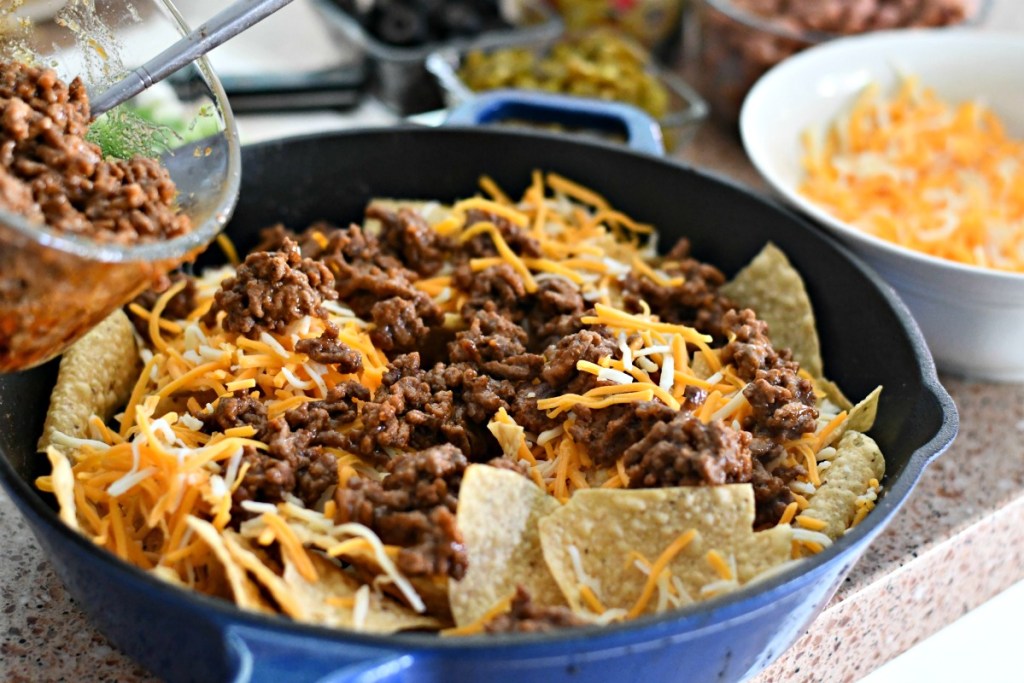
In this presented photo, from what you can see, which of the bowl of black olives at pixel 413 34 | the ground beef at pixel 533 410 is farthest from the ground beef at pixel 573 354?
the bowl of black olives at pixel 413 34

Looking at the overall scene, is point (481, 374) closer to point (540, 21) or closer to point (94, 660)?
point (94, 660)

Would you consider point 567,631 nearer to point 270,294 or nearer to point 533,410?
point 533,410

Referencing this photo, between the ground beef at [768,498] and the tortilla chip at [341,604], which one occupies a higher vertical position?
the tortilla chip at [341,604]

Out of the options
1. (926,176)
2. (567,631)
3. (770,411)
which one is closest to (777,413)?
(770,411)

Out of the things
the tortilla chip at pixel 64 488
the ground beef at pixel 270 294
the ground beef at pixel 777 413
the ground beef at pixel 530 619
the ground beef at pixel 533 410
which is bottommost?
the ground beef at pixel 777 413

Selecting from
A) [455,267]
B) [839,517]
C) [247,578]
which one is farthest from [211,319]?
[839,517]

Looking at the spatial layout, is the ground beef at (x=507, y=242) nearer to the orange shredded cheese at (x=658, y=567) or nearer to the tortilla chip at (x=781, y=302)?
the tortilla chip at (x=781, y=302)

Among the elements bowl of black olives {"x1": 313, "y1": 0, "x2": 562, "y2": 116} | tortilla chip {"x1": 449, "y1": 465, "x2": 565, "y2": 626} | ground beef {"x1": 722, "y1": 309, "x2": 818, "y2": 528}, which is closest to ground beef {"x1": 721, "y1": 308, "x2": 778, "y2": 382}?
ground beef {"x1": 722, "y1": 309, "x2": 818, "y2": 528}

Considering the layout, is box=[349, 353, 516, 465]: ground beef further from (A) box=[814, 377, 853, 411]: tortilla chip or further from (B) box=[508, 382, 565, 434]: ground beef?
(A) box=[814, 377, 853, 411]: tortilla chip
